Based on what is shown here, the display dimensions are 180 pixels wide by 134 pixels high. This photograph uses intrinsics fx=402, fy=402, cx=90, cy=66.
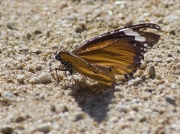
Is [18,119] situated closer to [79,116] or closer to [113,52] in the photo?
[79,116]

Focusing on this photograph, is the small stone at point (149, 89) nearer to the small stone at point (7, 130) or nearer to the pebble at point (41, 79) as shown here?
the pebble at point (41, 79)

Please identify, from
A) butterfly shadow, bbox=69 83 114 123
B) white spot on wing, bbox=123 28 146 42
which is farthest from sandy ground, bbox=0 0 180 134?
white spot on wing, bbox=123 28 146 42

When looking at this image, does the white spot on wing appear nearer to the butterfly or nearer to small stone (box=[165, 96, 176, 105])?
the butterfly

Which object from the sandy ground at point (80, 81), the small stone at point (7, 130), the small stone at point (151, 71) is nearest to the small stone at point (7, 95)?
the sandy ground at point (80, 81)

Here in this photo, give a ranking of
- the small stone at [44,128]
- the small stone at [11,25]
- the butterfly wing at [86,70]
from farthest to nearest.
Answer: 1. the small stone at [11,25]
2. the butterfly wing at [86,70]
3. the small stone at [44,128]

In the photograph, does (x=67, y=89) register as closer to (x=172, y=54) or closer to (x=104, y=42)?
(x=104, y=42)

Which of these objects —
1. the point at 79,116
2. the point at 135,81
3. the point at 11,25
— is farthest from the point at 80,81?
the point at 11,25

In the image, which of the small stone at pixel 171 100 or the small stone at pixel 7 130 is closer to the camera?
the small stone at pixel 7 130
